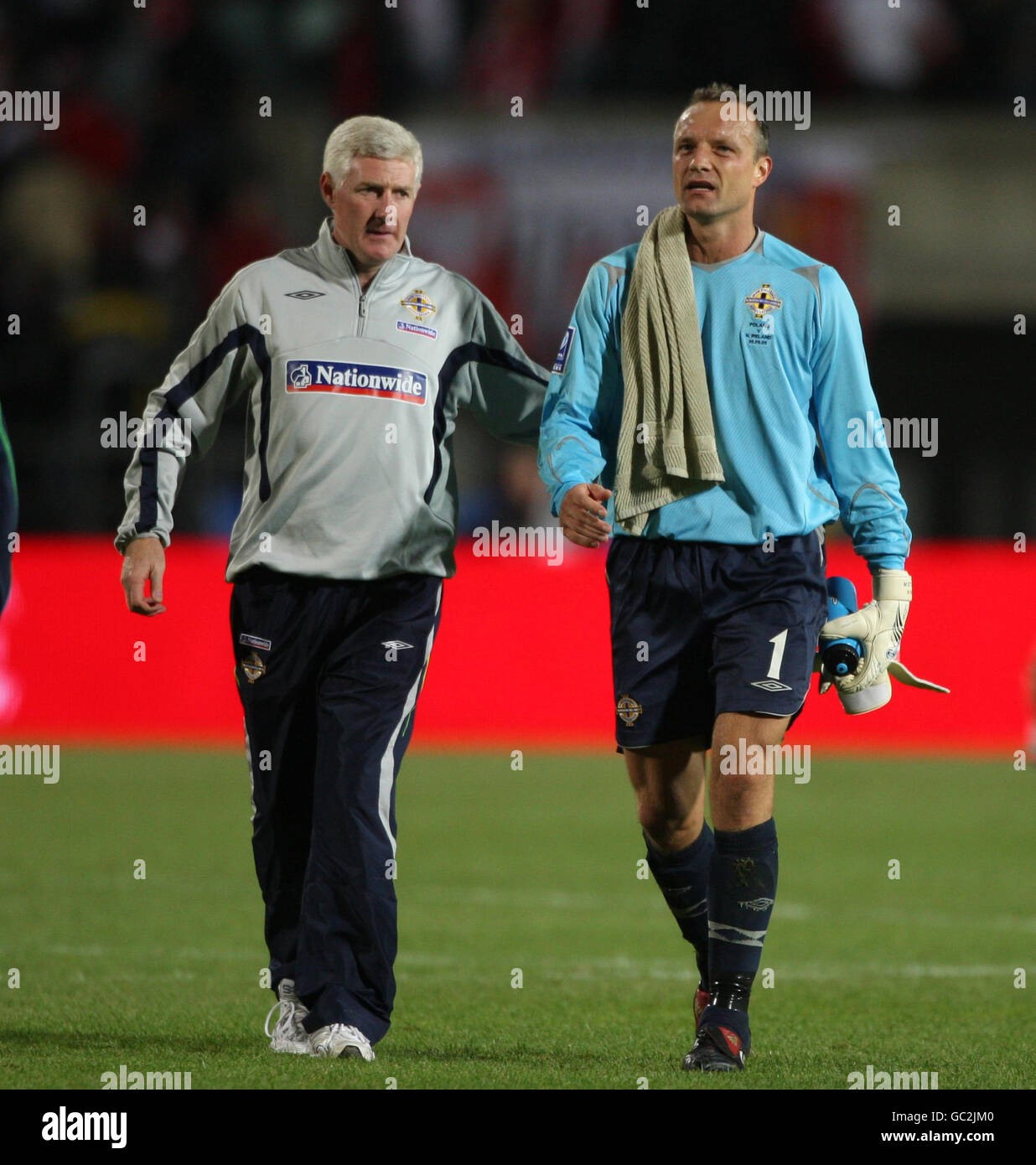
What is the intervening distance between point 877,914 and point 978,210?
12761 millimetres

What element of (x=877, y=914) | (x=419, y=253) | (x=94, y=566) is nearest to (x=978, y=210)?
(x=419, y=253)

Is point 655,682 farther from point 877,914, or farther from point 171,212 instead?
point 171,212

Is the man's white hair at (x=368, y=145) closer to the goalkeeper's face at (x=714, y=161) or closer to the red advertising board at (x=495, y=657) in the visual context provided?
the goalkeeper's face at (x=714, y=161)

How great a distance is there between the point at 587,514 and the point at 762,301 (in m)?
0.79

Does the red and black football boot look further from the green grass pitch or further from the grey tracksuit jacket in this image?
the grey tracksuit jacket

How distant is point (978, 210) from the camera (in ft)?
65.3

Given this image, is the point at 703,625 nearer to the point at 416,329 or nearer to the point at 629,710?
the point at 629,710

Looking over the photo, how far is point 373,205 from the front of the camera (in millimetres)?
5320

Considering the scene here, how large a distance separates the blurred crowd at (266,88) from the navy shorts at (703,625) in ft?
40.0

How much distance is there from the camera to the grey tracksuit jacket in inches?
209

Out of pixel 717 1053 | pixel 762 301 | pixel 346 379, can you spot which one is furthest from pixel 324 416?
pixel 717 1053

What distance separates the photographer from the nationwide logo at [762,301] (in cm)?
522

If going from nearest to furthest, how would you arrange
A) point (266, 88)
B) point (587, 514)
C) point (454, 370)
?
point (587, 514) → point (454, 370) → point (266, 88)

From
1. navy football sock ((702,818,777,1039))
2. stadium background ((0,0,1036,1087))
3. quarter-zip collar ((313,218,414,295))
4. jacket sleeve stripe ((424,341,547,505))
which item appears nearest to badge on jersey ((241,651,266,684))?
jacket sleeve stripe ((424,341,547,505))
